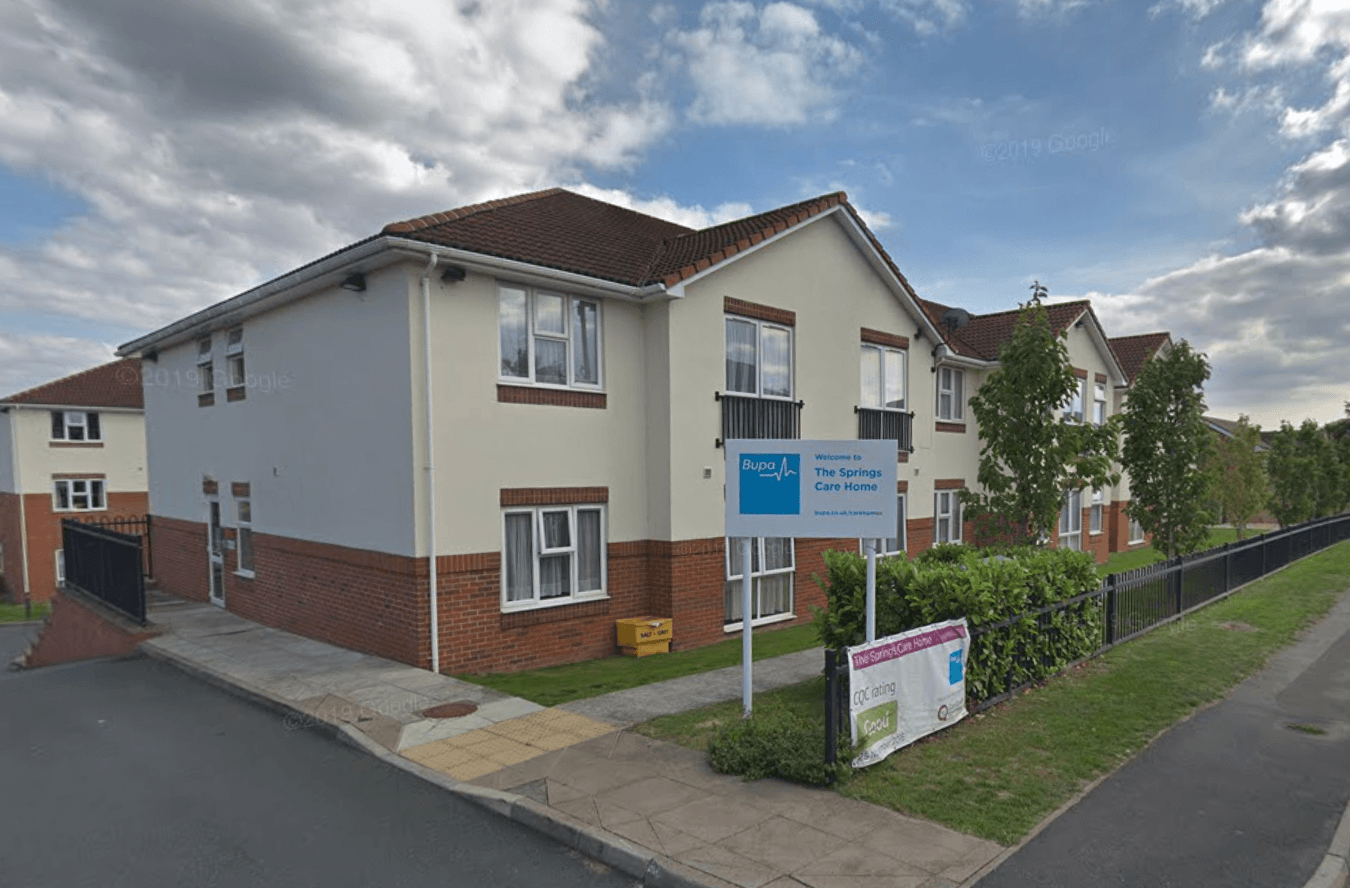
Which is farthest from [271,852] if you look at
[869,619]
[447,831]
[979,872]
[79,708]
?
[79,708]

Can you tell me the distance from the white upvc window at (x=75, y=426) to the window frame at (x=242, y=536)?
26.6 metres

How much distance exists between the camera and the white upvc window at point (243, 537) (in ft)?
45.9

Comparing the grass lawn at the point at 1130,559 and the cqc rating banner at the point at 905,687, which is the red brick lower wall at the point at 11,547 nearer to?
the cqc rating banner at the point at 905,687

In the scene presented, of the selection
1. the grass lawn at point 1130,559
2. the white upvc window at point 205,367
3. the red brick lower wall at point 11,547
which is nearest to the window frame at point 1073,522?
the grass lawn at point 1130,559

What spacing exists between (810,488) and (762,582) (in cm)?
680

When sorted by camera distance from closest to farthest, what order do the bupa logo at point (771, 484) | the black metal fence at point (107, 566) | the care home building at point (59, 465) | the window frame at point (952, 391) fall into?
the bupa logo at point (771, 484) → the black metal fence at point (107, 566) → the window frame at point (952, 391) → the care home building at point (59, 465)

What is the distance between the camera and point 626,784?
19.9ft

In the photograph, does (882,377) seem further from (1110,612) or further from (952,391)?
(1110,612)

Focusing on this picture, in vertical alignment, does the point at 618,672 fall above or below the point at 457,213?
below

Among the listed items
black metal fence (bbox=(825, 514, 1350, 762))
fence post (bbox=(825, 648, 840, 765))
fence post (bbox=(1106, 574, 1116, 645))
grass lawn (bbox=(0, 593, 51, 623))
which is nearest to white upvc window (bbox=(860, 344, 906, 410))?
black metal fence (bbox=(825, 514, 1350, 762))

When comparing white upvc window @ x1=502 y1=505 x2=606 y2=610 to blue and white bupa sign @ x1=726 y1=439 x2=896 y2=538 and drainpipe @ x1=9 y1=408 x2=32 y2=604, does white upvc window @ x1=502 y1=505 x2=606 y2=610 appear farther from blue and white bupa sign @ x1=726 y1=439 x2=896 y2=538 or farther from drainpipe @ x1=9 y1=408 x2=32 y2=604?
drainpipe @ x1=9 y1=408 x2=32 y2=604

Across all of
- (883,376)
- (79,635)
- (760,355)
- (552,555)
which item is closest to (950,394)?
(883,376)

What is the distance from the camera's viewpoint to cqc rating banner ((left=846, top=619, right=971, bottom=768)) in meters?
6.18

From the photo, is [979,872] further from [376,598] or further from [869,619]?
[376,598]
